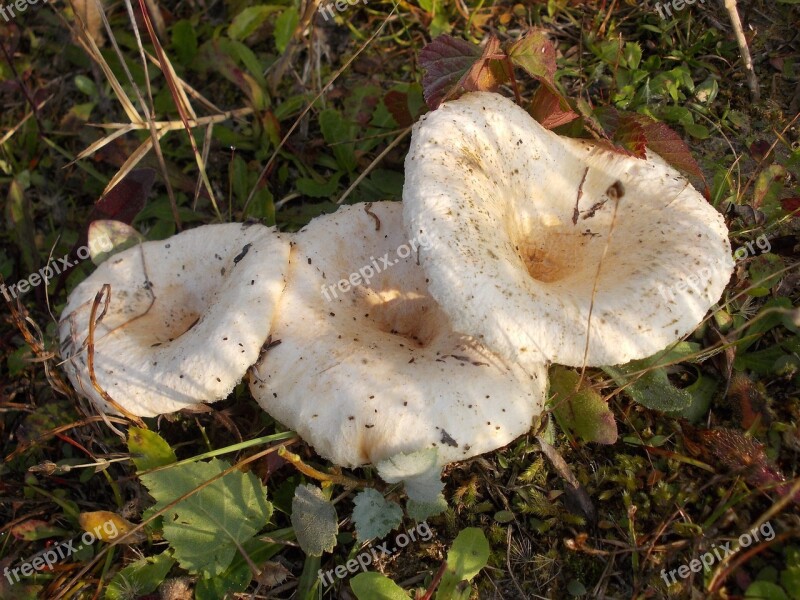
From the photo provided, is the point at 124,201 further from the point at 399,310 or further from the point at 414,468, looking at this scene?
the point at 414,468

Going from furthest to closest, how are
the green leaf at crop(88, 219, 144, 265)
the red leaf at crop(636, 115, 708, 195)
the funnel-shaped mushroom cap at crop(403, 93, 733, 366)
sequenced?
the green leaf at crop(88, 219, 144, 265), the red leaf at crop(636, 115, 708, 195), the funnel-shaped mushroom cap at crop(403, 93, 733, 366)

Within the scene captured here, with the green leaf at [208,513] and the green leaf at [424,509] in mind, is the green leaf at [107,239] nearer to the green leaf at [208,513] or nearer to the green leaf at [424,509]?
the green leaf at [208,513]

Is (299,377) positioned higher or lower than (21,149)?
lower

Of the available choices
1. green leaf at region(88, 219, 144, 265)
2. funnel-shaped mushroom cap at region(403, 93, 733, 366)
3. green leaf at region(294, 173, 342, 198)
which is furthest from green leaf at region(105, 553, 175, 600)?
green leaf at region(294, 173, 342, 198)

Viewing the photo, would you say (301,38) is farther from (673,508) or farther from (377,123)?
(673,508)

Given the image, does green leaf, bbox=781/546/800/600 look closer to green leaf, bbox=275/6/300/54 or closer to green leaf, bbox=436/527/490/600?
green leaf, bbox=436/527/490/600

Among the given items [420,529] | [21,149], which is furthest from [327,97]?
[420,529]
